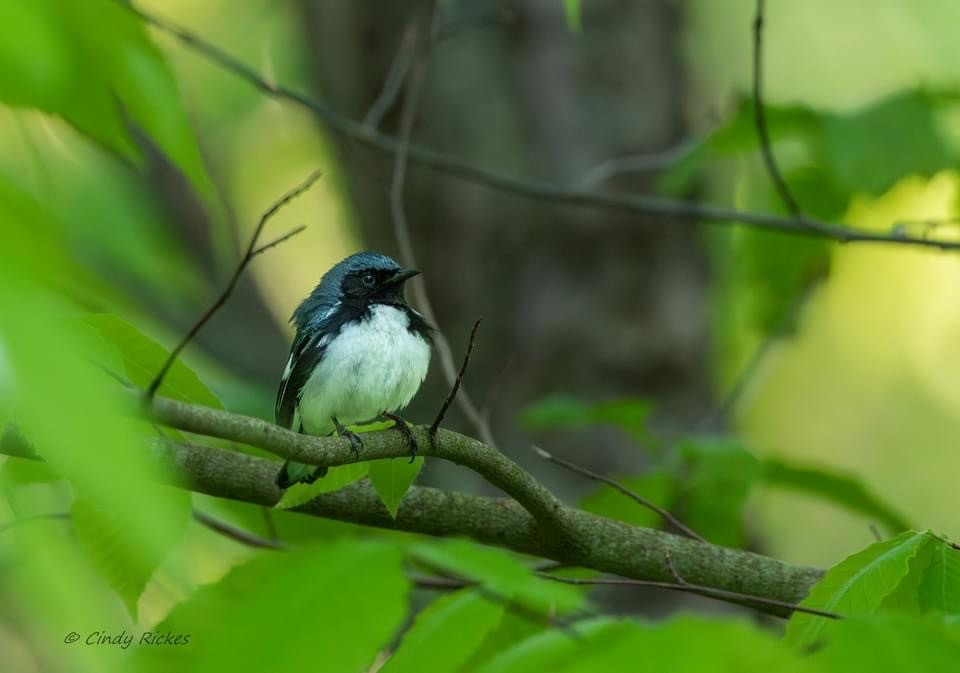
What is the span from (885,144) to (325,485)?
2.29 meters

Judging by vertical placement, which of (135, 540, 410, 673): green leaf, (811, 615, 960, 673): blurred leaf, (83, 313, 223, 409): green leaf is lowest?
(135, 540, 410, 673): green leaf

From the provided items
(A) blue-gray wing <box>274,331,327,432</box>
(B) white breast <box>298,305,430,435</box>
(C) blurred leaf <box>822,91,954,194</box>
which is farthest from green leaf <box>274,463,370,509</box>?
(C) blurred leaf <box>822,91,954,194</box>

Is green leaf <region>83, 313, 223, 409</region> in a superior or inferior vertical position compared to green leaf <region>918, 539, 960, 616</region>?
inferior

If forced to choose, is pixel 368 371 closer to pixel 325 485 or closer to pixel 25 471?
pixel 325 485

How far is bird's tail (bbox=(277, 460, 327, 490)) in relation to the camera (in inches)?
104

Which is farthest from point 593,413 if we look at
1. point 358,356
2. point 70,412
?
point 70,412

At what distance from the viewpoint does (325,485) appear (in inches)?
97.3

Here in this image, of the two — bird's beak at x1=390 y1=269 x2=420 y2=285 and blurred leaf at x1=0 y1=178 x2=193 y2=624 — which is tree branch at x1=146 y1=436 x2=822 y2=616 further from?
blurred leaf at x1=0 y1=178 x2=193 y2=624

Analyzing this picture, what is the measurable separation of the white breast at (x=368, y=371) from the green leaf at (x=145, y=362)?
6.07 ft

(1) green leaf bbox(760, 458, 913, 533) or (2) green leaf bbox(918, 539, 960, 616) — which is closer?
(2) green leaf bbox(918, 539, 960, 616)

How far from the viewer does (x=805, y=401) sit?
39.1 feet

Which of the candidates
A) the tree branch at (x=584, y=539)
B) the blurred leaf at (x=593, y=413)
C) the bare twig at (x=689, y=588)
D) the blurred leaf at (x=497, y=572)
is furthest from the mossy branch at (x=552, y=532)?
the blurred leaf at (x=497, y=572)

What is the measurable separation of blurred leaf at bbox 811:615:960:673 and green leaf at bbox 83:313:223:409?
1262mm

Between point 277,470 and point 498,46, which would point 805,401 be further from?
point 277,470
